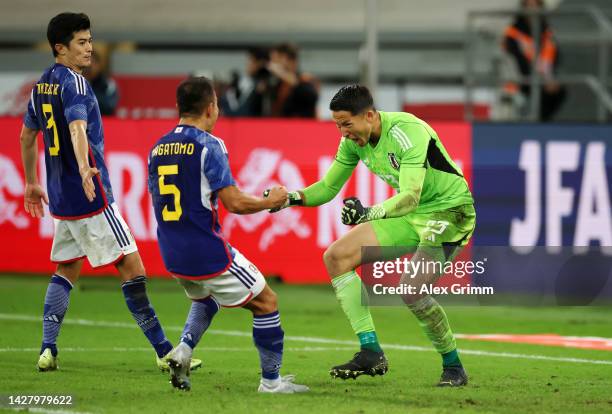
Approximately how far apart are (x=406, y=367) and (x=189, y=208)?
2.59m

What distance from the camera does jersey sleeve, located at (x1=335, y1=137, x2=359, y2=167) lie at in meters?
A: 9.13

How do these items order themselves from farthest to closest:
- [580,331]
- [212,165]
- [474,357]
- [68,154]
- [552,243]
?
1. [552,243]
2. [580,331]
3. [474,357]
4. [68,154]
5. [212,165]

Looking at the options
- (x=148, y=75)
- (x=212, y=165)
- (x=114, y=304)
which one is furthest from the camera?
(x=148, y=75)

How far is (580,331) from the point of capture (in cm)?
1234


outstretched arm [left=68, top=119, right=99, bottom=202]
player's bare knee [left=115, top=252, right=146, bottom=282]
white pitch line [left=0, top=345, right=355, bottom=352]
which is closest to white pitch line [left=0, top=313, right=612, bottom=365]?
white pitch line [left=0, top=345, right=355, bottom=352]

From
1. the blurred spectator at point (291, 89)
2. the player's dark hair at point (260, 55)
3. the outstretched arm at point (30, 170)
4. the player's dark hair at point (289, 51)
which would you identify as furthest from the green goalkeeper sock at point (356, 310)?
the player's dark hair at point (260, 55)

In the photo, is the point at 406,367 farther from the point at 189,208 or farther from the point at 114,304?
the point at 114,304

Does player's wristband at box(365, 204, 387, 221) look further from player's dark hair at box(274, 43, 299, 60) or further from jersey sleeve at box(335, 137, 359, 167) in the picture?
player's dark hair at box(274, 43, 299, 60)

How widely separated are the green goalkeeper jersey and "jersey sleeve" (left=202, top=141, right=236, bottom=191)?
130 cm

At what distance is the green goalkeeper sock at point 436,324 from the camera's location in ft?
28.4

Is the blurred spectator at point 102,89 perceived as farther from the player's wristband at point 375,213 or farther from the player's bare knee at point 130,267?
the player's wristband at point 375,213

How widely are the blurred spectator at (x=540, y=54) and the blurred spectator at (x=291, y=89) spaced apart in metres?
2.94

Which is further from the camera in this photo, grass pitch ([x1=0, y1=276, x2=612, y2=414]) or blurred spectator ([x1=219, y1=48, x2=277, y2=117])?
blurred spectator ([x1=219, y1=48, x2=277, y2=117])

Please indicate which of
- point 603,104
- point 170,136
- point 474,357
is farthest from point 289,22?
point 170,136
